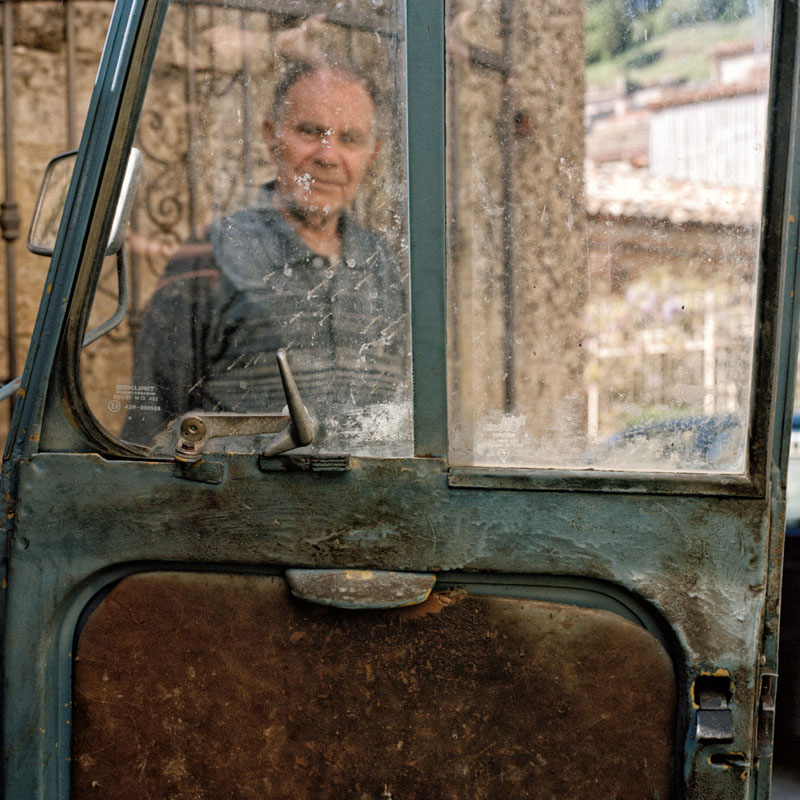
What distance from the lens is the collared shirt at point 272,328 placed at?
1146mm

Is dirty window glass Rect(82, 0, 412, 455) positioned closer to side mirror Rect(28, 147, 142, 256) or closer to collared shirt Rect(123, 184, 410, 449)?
collared shirt Rect(123, 184, 410, 449)

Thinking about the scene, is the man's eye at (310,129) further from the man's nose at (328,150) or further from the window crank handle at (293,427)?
the window crank handle at (293,427)

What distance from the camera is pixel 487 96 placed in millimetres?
1113

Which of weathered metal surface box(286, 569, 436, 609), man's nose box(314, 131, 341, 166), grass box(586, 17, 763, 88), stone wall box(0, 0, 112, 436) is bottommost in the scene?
weathered metal surface box(286, 569, 436, 609)

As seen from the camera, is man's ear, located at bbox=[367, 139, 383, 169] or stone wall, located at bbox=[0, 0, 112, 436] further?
stone wall, located at bbox=[0, 0, 112, 436]

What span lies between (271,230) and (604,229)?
48cm

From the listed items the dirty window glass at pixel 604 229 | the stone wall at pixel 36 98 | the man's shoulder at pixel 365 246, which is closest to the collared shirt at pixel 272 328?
the man's shoulder at pixel 365 246

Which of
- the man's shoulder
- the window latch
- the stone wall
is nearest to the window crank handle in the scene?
the window latch

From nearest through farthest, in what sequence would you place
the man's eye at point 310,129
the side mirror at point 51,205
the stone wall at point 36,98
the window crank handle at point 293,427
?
1. the window crank handle at point 293,427
2. the man's eye at point 310,129
3. the side mirror at point 51,205
4. the stone wall at point 36,98

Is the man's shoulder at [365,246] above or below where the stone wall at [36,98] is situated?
below

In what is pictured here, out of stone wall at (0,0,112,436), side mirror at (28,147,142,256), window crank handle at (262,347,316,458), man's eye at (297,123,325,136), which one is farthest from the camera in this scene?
stone wall at (0,0,112,436)

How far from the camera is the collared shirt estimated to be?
1.15m

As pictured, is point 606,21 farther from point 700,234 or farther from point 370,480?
point 370,480

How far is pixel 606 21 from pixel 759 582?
2.57ft
